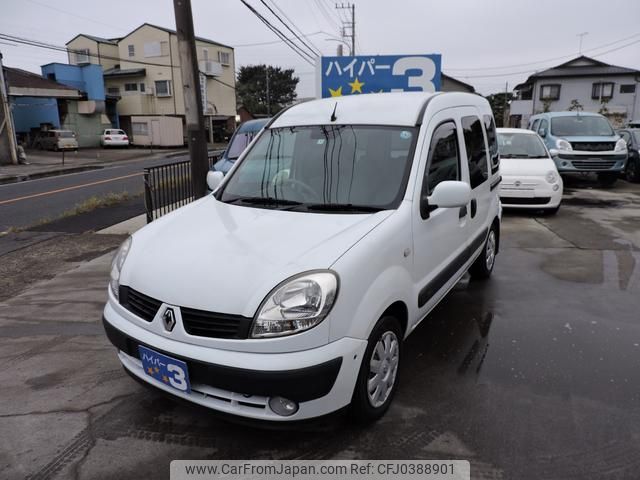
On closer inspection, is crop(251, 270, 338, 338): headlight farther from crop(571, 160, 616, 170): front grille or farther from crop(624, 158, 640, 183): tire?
crop(624, 158, 640, 183): tire

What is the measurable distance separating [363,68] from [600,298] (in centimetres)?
663

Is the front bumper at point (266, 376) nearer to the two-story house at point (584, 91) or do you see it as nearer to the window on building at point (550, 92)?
the two-story house at point (584, 91)

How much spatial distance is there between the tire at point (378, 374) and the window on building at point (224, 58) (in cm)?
4734

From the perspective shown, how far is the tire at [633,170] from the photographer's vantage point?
44.4 ft

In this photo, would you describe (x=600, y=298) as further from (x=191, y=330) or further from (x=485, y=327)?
(x=191, y=330)

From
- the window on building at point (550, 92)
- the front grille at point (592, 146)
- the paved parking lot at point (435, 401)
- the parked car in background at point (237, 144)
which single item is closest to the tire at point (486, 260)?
the paved parking lot at point (435, 401)

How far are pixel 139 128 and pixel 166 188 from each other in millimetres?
35190

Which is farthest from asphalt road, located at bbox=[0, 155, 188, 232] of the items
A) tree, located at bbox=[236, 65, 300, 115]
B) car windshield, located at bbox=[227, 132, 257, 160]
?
tree, located at bbox=[236, 65, 300, 115]

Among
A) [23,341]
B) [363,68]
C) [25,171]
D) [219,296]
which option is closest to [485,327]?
[219,296]

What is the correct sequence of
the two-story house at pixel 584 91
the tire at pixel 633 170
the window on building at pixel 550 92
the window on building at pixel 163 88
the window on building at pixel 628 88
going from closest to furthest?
the tire at pixel 633 170
the two-story house at pixel 584 91
the window on building at pixel 628 88
the window on building at pixel 550 92
the window on building at pixel 163 88

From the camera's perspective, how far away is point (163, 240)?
2.85m

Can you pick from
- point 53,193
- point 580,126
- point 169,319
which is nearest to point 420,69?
point 580,126

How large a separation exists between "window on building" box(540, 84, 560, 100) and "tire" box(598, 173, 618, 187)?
103 feet

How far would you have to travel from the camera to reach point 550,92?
4094 cm
